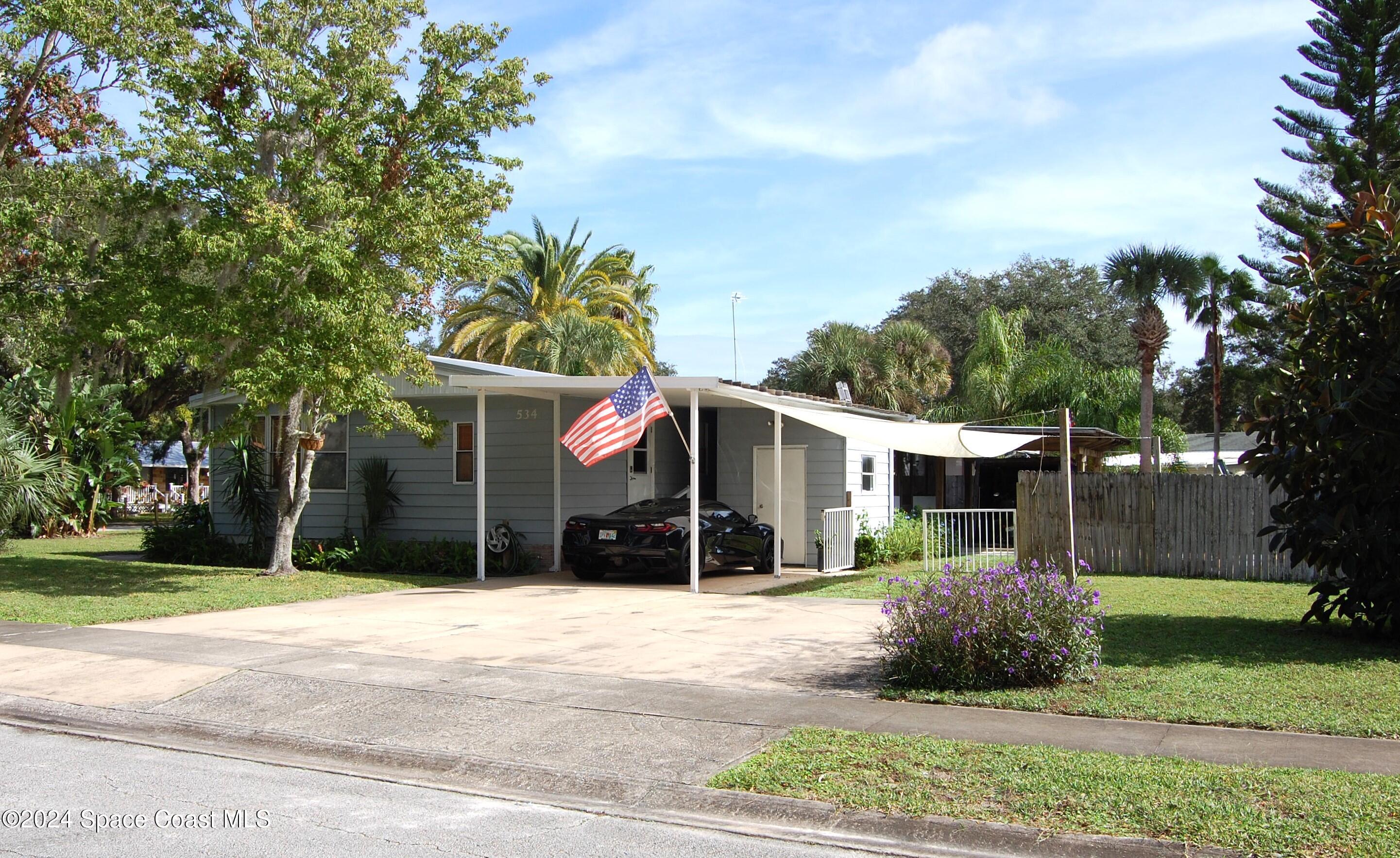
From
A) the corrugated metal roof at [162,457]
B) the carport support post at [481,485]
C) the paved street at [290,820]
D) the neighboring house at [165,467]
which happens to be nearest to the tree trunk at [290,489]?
the carport support post at [481,485]

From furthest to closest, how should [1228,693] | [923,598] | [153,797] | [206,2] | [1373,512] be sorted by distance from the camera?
[206,2]
[1373,512]
[923,598]
[1228,693]
[153,797]

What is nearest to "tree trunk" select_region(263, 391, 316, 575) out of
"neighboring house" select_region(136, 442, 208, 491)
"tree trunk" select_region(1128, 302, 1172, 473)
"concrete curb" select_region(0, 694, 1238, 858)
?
"concrete curb" select_region(0, 694, 1238, 858)

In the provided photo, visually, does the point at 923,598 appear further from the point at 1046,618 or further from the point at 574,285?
the point at 574,285

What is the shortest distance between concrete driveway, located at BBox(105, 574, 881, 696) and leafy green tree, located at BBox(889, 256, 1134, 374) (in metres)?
36.3

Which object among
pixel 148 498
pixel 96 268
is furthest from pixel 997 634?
pixel 148 498

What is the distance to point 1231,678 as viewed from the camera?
27.7 feet

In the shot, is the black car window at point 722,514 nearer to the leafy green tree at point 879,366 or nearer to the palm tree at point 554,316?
the palm tree at point 554,316

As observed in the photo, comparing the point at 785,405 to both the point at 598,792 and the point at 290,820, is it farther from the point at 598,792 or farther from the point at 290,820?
the point at 290,820

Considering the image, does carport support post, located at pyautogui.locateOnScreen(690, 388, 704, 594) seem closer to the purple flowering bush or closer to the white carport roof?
the white carport roof

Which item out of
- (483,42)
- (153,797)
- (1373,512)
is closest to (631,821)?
(153,797)

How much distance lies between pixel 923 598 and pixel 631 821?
3.46 meters

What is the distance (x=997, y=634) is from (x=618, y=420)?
7060mm

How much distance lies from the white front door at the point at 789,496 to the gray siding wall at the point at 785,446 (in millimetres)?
89

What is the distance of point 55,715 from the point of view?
8.26 m
